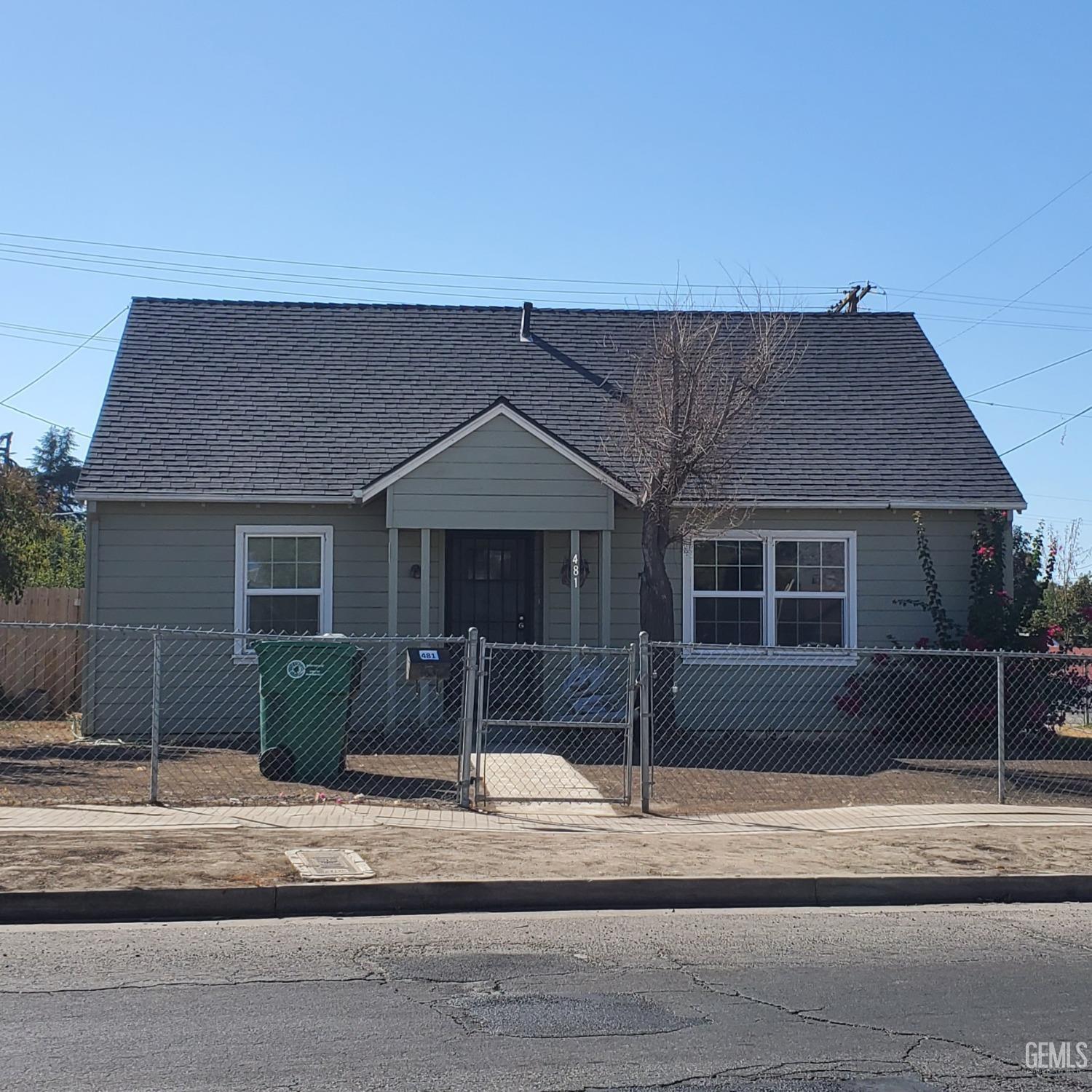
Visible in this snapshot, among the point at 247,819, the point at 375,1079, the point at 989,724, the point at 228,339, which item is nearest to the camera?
the point at 375,1079

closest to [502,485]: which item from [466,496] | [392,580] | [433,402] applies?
[466,496]

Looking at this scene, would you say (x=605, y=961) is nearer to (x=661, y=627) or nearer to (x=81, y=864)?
(x=81, y=864)

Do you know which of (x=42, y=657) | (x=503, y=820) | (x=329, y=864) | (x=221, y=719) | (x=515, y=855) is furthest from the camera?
(x=42, y=657)

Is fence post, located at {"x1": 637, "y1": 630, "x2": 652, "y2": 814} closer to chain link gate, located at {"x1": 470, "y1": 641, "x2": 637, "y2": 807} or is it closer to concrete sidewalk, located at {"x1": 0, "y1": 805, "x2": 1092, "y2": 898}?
chain link gate, located at {"x1": 470, "y1": 641, "x2": 637, "y2": 807}

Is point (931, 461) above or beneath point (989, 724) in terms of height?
above

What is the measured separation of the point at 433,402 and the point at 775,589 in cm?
517

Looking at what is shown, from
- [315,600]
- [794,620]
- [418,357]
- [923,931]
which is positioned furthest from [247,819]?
[418,357]

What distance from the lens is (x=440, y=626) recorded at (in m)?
15.7

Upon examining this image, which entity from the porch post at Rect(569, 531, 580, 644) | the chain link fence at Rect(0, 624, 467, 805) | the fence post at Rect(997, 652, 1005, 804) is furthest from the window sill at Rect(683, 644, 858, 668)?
the fence post at Rect(997, 652, 1005, 804)

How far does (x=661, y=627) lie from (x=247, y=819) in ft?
21.1

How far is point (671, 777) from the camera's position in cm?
1226

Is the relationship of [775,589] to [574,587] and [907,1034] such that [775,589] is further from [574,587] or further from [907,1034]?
[907,1034]

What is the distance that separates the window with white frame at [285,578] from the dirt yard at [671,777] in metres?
2.04

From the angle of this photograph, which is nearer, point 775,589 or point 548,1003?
point 548,1003
